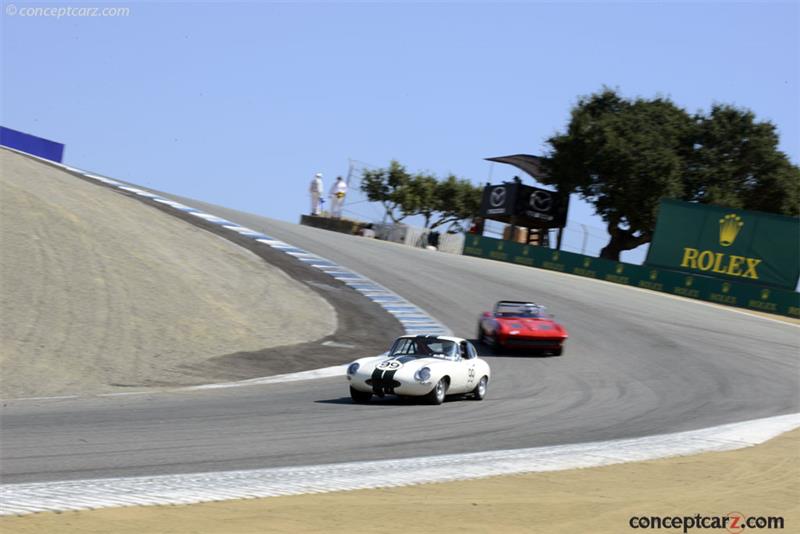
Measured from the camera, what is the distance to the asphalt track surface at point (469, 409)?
9.14 metres

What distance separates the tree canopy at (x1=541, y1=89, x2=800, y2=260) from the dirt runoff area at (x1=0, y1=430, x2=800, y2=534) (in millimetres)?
49938

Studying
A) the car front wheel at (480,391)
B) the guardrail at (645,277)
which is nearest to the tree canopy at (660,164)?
the guardrail at (645,277)

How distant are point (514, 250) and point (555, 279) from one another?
20.7 feet

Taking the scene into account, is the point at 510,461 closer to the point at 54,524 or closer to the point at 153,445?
the point at 153,445

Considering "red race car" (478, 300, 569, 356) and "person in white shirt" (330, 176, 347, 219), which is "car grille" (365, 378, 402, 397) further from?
"person in white shirt" (330, 176, 347, 219)

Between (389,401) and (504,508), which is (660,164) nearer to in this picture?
(389,401)

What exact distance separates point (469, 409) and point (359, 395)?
163 centimetres

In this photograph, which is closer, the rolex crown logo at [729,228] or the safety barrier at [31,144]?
the rolex crown logo at [729,228]

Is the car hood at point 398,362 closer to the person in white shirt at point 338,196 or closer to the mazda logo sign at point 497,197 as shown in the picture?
the person in white shirt at point 338,196

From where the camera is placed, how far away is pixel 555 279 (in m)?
35.3

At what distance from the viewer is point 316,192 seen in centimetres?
4672

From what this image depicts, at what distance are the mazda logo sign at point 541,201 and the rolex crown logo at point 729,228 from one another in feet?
46.6

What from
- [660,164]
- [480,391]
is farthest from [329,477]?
[660,164]

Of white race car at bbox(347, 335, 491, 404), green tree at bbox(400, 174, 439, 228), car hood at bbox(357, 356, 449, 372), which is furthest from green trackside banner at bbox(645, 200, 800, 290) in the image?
green tree at bbox(400, 174, 439, 228)
